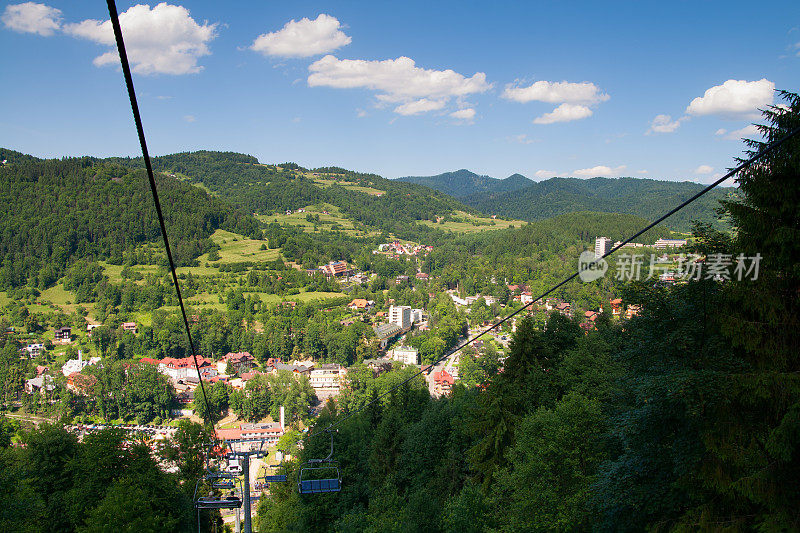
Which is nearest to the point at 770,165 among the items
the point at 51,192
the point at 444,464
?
the point at 444,464

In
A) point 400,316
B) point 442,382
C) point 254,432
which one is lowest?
point 254,432

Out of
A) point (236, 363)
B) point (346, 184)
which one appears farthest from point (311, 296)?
point (346, 184)

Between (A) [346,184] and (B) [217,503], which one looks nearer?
(B) [217,503]

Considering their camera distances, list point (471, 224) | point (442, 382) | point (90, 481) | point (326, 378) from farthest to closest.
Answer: point (471, 224), point (326, 378), point (442, 382), point (90, 481)

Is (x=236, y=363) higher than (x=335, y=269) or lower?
lower

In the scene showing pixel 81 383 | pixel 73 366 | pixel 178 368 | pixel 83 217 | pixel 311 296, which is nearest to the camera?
pixel 81 383

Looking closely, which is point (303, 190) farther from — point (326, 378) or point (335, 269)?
point (326, 378)

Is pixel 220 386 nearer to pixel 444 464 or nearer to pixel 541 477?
pixel 444 464
